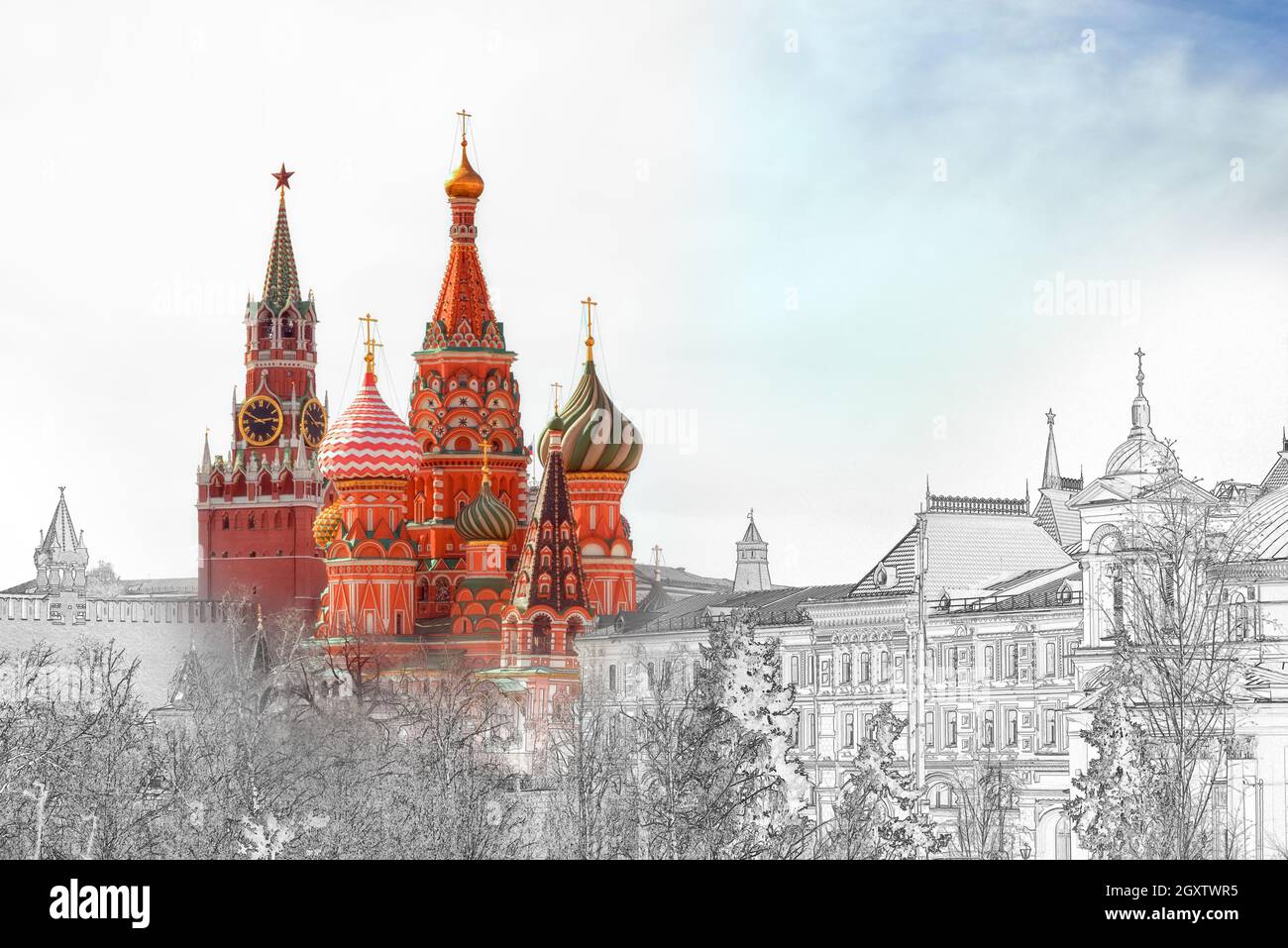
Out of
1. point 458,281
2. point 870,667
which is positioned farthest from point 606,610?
point 870,667

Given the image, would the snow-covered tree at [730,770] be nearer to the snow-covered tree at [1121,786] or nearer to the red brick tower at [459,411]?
the snow-covered tree at [1121,786]

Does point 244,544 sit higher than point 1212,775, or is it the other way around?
point 244,544

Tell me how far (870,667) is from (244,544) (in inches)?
1534

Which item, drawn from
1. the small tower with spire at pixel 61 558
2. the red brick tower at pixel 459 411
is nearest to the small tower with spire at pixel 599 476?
the red brick tower at pixel 459 411

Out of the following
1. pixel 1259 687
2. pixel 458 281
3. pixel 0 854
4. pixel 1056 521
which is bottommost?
pixel 0 854

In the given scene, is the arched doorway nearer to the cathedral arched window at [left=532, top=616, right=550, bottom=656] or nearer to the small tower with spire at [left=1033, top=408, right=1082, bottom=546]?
the small tower with spire at [left=1033, top=408, right=1082, bottom=546]

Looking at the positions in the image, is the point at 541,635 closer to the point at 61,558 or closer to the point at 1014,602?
the point at 1014,602

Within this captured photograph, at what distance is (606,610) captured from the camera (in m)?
51.1

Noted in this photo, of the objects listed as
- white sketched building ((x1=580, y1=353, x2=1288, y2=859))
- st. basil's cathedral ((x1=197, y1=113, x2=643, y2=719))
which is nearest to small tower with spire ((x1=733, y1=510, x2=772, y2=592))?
white sketched building ((x1=580, y1=353, x2=1288, y2=859))

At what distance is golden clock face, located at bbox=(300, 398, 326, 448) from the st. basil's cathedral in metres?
14.4

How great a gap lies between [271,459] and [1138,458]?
45861 millimetres

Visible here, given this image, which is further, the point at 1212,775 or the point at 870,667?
the point at 870,667
